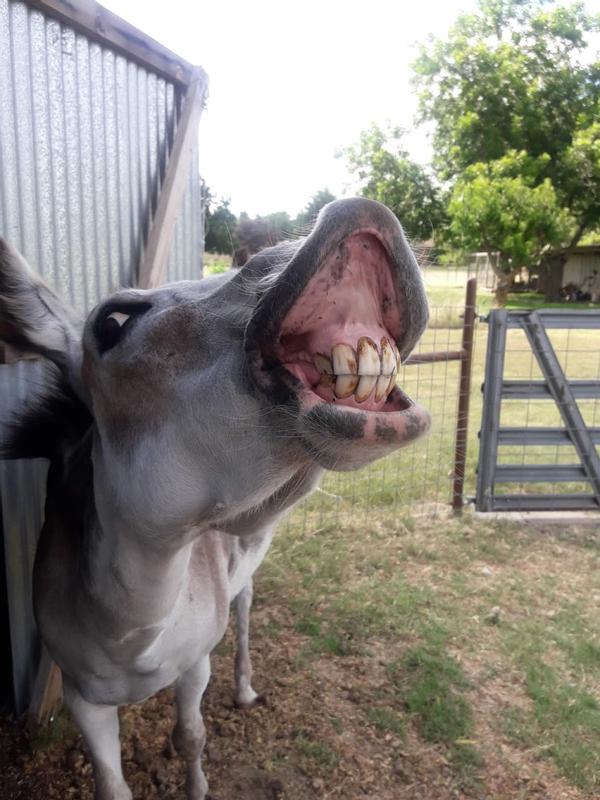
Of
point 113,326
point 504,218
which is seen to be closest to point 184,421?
point 113,326

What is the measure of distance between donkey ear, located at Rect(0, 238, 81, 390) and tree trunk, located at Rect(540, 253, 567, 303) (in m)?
33.4

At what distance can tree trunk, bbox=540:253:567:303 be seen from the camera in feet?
109

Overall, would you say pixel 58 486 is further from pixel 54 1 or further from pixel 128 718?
pixel 54 1

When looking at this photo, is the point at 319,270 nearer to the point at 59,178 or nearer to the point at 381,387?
the point at 381,387

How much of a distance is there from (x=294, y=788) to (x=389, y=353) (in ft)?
8.24

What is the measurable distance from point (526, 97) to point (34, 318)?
32.3 m

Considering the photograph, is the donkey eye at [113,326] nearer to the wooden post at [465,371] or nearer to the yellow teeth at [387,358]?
the yellow teeth at [387,358]

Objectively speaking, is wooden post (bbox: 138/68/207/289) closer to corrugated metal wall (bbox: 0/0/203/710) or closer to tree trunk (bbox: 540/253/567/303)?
corrugated metal wall (bbox: 0/0/203/710)

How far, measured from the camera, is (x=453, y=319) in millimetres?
5969

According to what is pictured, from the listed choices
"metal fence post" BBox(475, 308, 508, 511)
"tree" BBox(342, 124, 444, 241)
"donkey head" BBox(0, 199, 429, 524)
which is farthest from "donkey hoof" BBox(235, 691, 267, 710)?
"tree" BBox(342, 124, 444, 241)

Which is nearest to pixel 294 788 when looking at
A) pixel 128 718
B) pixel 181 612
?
pixel 128 718

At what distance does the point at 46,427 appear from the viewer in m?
2.29

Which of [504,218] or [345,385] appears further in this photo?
[504,218]

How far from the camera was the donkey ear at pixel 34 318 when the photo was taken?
5.93 feet
